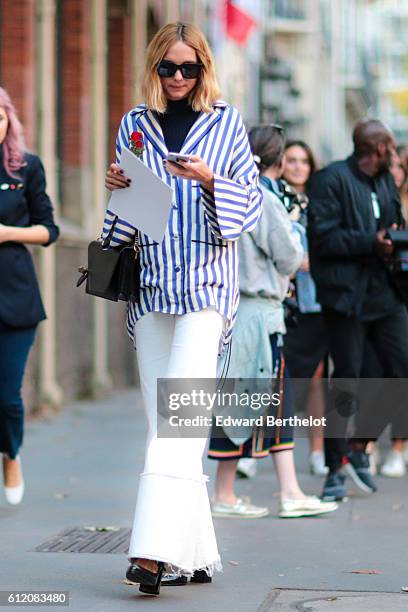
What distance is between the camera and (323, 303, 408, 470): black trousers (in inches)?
311

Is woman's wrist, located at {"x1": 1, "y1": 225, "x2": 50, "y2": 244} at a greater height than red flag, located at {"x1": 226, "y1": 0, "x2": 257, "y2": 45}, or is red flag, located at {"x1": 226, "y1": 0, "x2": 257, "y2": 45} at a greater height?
red flag, located at {"x1": 226, "y1": 0, "x2": 257, "y2": 45}

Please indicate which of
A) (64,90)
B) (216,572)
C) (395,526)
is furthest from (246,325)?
(64,90)

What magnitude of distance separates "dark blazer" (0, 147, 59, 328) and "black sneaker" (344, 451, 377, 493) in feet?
6.25

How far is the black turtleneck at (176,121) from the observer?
548cm

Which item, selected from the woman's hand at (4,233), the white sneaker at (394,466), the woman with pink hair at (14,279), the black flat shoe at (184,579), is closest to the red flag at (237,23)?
the white sneaker at (394,466)

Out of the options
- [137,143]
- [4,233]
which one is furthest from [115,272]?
[4,233]

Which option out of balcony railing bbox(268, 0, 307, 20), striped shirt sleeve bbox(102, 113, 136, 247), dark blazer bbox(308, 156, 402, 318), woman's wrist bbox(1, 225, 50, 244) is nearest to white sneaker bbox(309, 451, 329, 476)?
dark blazer bbox(308, 156, 402, 318)

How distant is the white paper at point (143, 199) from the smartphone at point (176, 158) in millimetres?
75

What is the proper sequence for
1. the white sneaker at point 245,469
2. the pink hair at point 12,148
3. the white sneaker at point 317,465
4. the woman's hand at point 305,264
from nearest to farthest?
the pink hair at point 12,148 < the woman's hand at point 305,264 < the white sneaker at point 245,469 < the white sneaker at point 317,465

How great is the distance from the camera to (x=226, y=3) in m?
23.7

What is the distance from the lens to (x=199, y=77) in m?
5.48

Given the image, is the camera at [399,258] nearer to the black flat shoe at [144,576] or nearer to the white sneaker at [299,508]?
the white sneaker at [299,508]

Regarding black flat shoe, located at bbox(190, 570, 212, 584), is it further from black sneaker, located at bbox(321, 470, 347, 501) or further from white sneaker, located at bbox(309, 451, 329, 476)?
white sneaker, located at bbox(309, 451, 329, 476)

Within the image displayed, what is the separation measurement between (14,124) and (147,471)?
2.58 meters
